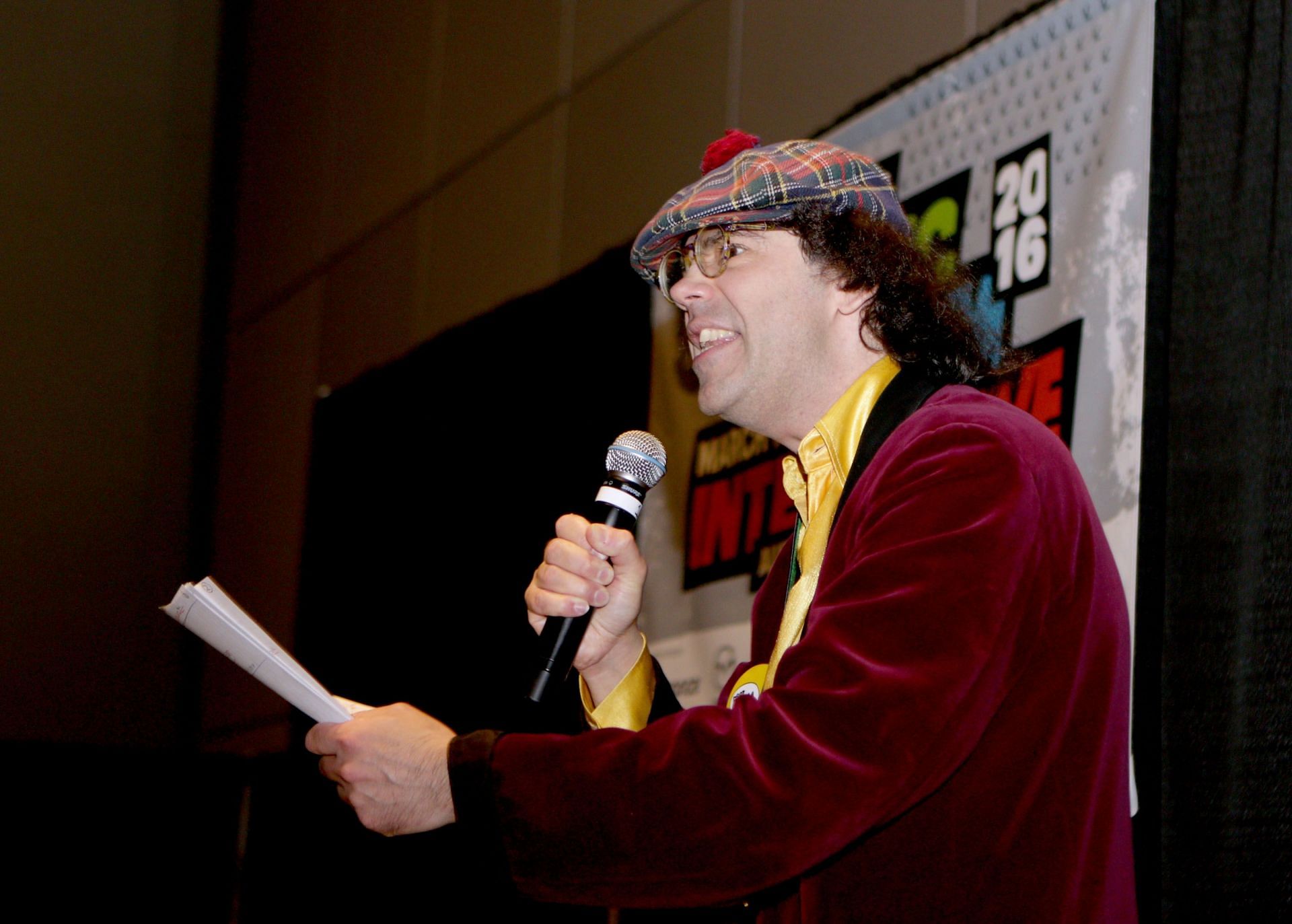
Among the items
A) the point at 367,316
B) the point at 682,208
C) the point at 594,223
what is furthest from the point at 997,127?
the point at 367,316

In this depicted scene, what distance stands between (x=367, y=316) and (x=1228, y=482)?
3.69 metres

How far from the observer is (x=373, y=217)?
485 centimetres

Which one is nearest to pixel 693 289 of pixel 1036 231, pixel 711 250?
pixel 711 250

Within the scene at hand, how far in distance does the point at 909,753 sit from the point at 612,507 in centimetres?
51

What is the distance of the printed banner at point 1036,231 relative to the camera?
180cm

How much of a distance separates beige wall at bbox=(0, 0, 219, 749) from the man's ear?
4338mm

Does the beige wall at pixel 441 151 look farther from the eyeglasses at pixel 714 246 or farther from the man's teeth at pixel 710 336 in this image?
the man's teeth at pixel 710 336

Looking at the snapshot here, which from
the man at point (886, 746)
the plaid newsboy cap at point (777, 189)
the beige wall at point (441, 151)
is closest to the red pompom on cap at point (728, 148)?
the plaid newsboy cap at point (777, 189)

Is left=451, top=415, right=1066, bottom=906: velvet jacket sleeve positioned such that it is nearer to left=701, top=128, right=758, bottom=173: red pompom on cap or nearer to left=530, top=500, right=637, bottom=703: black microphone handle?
left=530, top=500, right=637, bottom=703: black microphone handle

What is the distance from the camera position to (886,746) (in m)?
1.02

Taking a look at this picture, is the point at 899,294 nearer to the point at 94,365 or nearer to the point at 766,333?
the point at 766,333

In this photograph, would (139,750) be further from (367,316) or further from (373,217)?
(373,217)

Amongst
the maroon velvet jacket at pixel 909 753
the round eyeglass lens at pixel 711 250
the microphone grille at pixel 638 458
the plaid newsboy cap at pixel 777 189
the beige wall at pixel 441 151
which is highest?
the beige wall at pixel 441 151

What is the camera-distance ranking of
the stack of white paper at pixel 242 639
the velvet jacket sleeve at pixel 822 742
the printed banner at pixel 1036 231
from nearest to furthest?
1. the velvet jacket sleeve at pixel 822 742
2. the stack of white paper at pixel 242 639
3. the printed banner at pixel 1036 231
